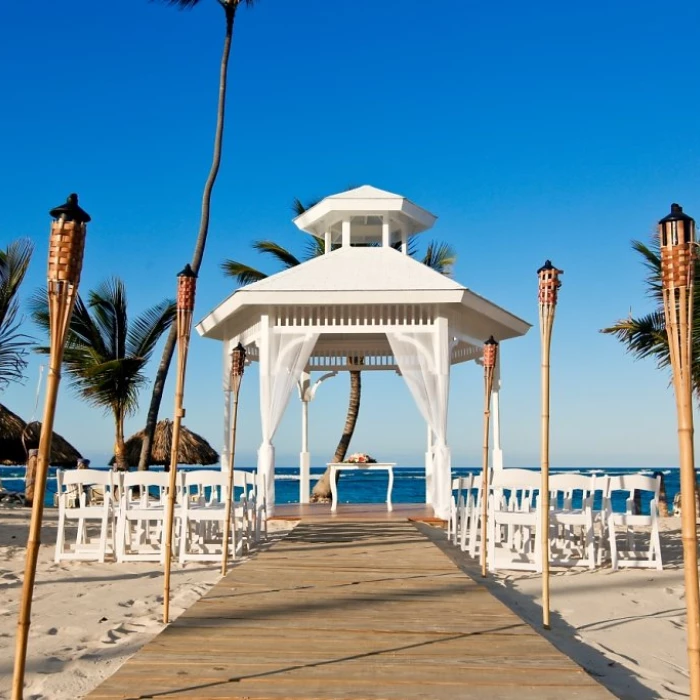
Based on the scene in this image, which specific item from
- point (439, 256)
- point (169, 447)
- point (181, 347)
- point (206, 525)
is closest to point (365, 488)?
point (169, 447)

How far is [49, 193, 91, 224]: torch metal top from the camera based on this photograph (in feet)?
11.0

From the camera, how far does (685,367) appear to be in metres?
3.22

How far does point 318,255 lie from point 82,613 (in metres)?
15.2

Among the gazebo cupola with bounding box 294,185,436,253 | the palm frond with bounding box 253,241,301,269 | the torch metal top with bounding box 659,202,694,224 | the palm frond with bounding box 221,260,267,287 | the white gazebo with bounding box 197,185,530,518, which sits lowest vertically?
the torch metal top with bounding box 659,202,694,224

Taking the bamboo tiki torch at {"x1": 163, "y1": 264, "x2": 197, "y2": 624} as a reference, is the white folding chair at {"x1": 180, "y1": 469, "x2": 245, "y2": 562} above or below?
below

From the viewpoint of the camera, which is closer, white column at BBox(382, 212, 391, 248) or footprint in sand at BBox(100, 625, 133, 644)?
footprint in sand at BBox(100, 625, 133, 644)

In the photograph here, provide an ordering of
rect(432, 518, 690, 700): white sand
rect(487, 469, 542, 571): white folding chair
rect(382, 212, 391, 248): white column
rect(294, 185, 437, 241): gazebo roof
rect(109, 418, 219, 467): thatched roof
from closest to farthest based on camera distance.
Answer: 1. rect(432, 518, 690, 700): white sand
2. rect(487, 469, 542, 571): white folding chair
3. rect(294, 185, 437, 241): gazebo roof
4. rect(382, 212, 391, 248): white column
5. rect(109, 418, 219, 467): thatched roof

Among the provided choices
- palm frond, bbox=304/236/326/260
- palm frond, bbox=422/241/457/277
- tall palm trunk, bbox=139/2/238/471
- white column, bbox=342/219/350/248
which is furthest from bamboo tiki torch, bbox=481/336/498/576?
palm frond, bbox=422/241/457/277

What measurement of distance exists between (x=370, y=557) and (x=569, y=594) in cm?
179

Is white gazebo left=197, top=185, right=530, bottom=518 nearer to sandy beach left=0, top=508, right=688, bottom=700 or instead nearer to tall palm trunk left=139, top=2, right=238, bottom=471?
sandy beach left=0, top=508, right=688, bottom=700

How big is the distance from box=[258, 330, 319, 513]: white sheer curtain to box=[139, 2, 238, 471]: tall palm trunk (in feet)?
17.2

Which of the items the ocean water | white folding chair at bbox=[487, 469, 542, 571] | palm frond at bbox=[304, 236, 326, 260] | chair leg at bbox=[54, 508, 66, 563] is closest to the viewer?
white folding chair at bbox=[487, 469, 542, 571]

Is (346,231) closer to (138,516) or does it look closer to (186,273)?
(138,516)

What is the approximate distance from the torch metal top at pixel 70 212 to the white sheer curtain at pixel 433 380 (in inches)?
300
